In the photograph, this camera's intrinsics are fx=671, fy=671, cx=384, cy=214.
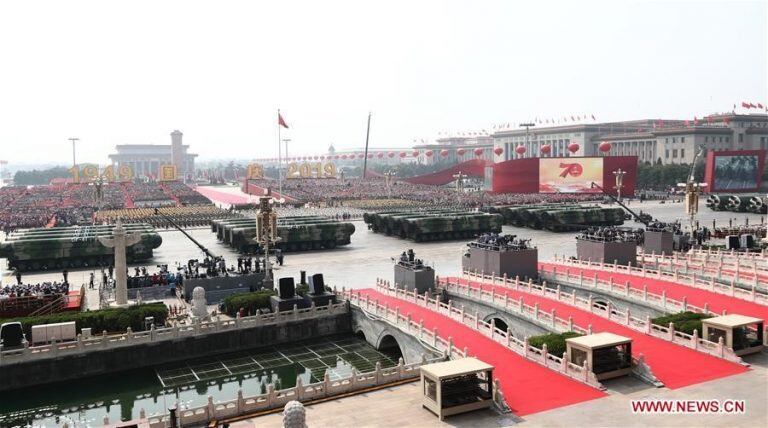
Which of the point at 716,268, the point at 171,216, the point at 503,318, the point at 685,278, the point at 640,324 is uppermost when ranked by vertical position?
the point at 171,216

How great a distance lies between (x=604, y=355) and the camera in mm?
21297

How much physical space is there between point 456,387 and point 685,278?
2088 centimetres

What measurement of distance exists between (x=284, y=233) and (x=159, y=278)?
61.1ft

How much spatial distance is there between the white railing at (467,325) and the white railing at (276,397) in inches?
108

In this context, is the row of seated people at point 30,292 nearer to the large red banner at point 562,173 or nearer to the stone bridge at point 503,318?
the stone bridge at point 503,318

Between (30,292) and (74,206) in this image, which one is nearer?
(30,292)

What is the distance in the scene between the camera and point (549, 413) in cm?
1867

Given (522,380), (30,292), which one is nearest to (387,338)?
(522,380)

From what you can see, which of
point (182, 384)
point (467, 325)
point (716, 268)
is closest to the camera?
point (467, 325)

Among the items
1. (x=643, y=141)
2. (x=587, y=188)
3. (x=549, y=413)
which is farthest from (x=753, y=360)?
(x=643, y=141)

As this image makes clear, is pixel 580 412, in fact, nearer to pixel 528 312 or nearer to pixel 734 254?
pixel 528 312

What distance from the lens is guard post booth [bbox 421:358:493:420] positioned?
1847 cm

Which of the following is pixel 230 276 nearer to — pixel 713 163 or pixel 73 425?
pixel 73 425

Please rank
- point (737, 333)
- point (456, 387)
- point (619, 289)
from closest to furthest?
point (456, 387)
point (737, 333)
point (619, 289)
